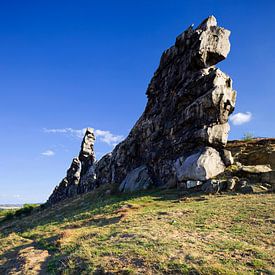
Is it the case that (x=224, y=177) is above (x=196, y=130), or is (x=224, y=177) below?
below

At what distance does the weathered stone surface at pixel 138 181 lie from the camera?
4881cm

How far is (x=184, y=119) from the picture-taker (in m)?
48.3

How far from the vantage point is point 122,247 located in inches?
744

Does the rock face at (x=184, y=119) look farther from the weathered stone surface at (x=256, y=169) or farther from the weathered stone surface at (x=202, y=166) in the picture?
the weathered stone surface at (x=256, y=169)

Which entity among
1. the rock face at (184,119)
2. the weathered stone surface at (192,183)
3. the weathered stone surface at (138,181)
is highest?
the rock face at (184,119)

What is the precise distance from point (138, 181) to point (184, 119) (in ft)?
45.4

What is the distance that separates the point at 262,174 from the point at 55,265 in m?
27.6

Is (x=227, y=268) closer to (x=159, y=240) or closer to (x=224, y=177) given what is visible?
(x=159, y=240)

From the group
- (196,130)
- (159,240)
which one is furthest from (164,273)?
(196,130)

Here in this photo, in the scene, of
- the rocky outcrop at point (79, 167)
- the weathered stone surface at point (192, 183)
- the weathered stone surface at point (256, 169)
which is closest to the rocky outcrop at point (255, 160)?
the weathered stone surface at point (256, 169)

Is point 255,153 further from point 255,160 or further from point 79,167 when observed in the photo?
point 79,167

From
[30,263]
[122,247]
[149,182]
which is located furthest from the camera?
[149,182]

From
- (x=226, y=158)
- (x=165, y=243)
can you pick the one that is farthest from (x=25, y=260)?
(x=226, y=158)

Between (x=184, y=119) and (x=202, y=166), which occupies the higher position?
(x=184, y=119)
